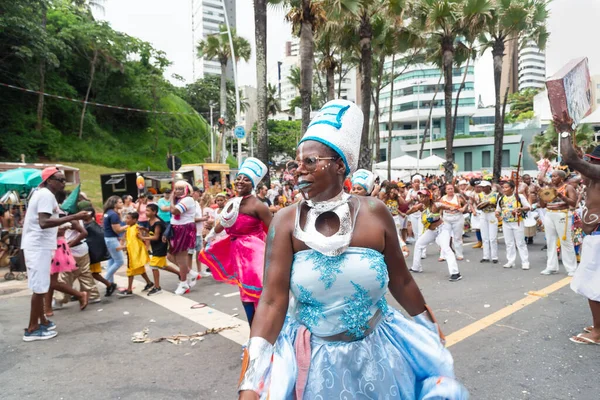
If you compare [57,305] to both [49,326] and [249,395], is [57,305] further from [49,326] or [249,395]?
[249,395]

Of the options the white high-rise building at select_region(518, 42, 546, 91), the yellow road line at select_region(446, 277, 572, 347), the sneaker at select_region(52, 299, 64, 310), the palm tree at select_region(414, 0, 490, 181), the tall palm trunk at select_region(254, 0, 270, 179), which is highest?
the white high-rise building at select_region(518, 42, 546, 91)

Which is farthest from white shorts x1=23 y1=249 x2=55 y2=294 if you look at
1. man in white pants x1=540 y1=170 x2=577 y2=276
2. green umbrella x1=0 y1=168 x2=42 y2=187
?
man in white pants x1=540 y1=170 x2=577 y2=276

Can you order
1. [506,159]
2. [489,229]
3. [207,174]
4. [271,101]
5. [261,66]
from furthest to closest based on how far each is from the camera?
[271,101] → [506,159] → [207,174] → [261,66] → [489,229]

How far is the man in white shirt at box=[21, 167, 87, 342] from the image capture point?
5148mm

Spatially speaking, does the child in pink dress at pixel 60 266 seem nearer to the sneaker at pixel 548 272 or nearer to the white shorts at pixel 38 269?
the white shorts at pixel 38 269

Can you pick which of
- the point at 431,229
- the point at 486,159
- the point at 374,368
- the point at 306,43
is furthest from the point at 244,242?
the point at 486,159

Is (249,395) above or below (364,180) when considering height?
below

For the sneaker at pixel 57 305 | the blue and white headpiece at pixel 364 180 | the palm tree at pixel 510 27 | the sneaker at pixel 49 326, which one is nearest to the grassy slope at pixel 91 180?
the sneaker at pixel 57 305

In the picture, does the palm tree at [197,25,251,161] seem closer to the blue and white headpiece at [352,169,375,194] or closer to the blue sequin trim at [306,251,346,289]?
the blue and white headpiece at [352,169,375,194]

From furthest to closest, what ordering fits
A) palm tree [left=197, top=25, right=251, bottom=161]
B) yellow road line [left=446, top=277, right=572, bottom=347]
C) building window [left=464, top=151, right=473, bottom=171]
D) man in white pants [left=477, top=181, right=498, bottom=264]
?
building window [left=464, top=151, right=473, bottom=171] → palm tree [left=197, top=25, right=251, bottom=161] → man in white pants [left=477, top=181, right=498, bottom=264] → yellow road line [left=446, top=277, right=572, bottom=347]

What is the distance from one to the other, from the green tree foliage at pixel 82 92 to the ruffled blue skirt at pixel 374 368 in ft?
83.9

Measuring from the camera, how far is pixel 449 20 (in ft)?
61.4

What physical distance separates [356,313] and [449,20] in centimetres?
1961

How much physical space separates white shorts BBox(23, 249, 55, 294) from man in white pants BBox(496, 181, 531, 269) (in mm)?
7919
